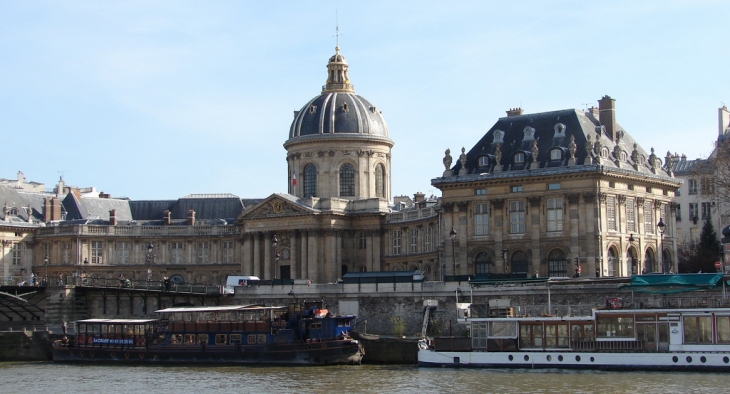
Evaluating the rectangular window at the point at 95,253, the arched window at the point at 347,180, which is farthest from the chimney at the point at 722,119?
the rectangular window at the point at 95,253

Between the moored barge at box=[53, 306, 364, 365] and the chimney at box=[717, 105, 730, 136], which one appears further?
the chimney at box=[717, 105, 730, 136]

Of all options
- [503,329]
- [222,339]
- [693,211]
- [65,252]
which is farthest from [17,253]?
[503,329]

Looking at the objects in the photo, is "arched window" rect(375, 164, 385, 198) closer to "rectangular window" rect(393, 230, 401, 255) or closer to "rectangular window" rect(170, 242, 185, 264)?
"rectangular window" rect(393, 230, 401, 255)

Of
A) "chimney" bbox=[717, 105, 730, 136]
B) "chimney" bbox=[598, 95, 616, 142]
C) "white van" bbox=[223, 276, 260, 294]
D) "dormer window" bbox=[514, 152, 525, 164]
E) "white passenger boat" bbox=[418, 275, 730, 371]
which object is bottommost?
"white passenger boat" bbox=[418, 275, 730, 371]

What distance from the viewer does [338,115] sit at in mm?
111625

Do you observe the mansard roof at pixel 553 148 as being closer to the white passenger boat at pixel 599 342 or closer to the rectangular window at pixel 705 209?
the rectangular window at pixel 705 209

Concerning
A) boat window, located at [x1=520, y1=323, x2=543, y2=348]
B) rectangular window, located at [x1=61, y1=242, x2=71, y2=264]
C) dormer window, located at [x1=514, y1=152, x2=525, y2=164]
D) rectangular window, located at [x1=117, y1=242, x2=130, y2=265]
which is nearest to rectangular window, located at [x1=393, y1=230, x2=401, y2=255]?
dormer window, located at [x1=514, y1=152, x2=525, y2=164]

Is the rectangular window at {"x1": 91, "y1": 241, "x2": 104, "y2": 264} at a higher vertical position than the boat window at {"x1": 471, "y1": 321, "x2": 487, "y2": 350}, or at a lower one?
higher

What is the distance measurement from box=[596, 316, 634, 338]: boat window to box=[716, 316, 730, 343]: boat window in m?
4.02

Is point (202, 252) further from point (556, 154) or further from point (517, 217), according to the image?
point (556, 154)

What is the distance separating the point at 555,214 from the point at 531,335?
20214 mm

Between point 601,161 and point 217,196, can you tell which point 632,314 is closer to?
point 601,161

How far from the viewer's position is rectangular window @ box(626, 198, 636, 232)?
84438mm

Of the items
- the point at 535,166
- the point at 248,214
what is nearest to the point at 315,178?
the point at 248,214
